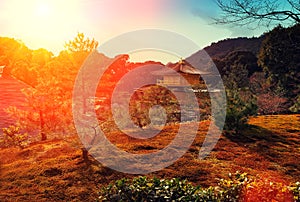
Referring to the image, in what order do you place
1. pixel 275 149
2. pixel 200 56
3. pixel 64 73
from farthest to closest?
pixel 200 56 < pixel 64 73 < pixel 275 149

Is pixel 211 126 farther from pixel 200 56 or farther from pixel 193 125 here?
pixel 200 56

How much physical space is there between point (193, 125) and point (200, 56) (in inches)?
1458

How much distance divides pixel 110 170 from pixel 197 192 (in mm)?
3417

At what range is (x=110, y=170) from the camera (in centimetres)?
662

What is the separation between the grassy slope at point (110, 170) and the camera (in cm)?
572

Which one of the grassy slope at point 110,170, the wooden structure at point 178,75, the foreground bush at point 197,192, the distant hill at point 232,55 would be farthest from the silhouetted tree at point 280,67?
the foreground bush at point 197,192

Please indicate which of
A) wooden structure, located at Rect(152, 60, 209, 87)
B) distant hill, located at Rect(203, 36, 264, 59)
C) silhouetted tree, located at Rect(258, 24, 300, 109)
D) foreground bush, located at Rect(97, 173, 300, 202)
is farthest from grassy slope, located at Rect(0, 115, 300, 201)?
distant hill, located at Rect(203, 36, 264, 59)

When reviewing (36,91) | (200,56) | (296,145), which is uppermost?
(200,56)

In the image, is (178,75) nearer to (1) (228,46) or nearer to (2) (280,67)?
(2) (280,67)

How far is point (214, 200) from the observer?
3646mm

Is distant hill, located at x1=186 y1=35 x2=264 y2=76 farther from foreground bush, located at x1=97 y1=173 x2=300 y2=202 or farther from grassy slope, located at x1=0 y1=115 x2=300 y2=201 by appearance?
foreground bush, located at x1=97 y1=173 x2=300 y2=202

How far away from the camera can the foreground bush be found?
362cm

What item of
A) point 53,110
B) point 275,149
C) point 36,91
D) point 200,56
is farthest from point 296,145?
point 200,56

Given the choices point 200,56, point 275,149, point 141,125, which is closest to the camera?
point 275,149
